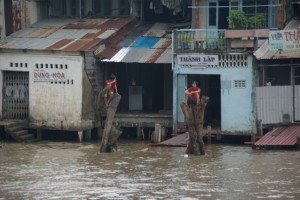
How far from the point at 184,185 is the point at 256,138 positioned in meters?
7.24

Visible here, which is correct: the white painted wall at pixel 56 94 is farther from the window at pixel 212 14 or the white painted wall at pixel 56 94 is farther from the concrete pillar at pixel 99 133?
the window at pixel 212 14

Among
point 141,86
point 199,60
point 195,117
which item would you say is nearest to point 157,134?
point 199,60

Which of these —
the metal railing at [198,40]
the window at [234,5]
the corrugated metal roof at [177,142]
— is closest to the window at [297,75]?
the metal railing at [198,40]

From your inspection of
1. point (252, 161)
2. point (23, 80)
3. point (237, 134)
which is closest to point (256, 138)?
point (237, 134)

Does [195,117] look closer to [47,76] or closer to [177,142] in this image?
[177,142]

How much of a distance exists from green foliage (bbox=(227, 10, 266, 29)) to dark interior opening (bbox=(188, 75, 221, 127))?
7.74 ft

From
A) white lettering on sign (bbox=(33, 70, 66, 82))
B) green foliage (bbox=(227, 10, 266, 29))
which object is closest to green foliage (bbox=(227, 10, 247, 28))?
green foliage (bbox=(227, 10, 266, 29))

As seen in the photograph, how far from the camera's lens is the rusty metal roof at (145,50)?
30500 millimetres

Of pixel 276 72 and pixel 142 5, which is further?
pixel 142 5

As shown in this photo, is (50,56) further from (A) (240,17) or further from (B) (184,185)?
(B) (184,185)

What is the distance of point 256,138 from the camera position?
28531 millimetres

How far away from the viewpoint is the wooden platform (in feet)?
99.6

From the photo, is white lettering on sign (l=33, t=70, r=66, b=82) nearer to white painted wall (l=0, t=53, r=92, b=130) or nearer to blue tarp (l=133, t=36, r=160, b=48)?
white painted wall (l=0, t=53, r=92, b=130)

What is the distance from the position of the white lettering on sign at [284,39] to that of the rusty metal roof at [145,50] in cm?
341
